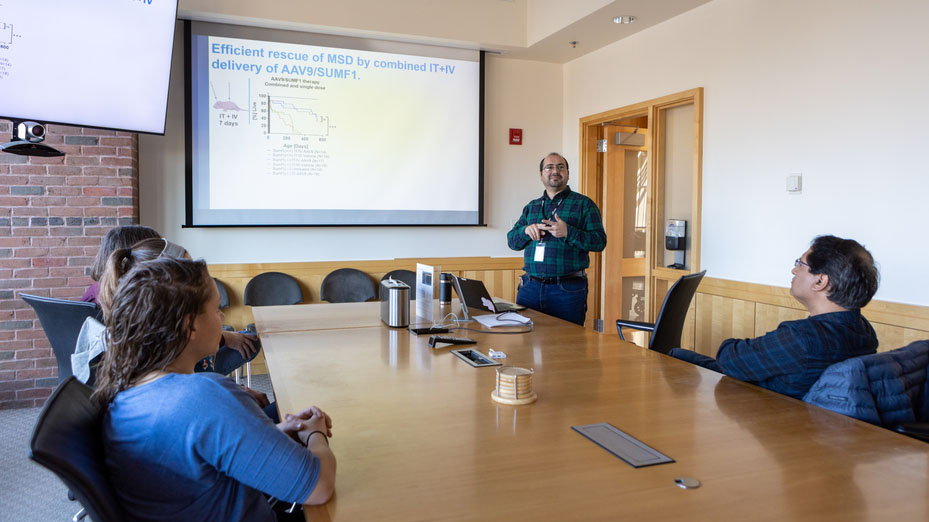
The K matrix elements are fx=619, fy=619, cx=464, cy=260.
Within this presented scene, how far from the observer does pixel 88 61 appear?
389 cm

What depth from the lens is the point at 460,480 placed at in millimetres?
1337

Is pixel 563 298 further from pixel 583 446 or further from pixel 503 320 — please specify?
pixel 583 446

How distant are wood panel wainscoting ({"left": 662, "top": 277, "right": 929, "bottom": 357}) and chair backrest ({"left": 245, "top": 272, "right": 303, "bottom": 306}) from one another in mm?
3163

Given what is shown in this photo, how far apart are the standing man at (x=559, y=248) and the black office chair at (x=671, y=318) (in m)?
0.80

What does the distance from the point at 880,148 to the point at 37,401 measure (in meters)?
5.62

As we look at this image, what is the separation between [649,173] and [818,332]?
10.8 feet

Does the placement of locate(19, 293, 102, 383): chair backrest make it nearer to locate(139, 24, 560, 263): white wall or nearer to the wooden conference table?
the wooden conference table

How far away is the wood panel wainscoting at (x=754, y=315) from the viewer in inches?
127

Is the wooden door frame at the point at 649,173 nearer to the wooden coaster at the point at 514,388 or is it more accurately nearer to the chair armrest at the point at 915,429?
the chair armrest at the point at 915,429

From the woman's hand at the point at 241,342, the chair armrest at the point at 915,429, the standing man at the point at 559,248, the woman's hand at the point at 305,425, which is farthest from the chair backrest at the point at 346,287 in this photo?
the chair armrest at the point at 915,429

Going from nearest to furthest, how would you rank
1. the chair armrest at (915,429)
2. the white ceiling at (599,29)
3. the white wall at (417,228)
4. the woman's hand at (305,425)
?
the woman's hand at (305,425)
the chair armrest at (915,429)
the white ceiling at (599,29)
the white wall at (417,228)

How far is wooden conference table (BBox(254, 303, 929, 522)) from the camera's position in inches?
48.2

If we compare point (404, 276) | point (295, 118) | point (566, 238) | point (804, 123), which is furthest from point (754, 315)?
point (295, 118)

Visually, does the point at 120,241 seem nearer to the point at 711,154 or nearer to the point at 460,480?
the point at 460,480
